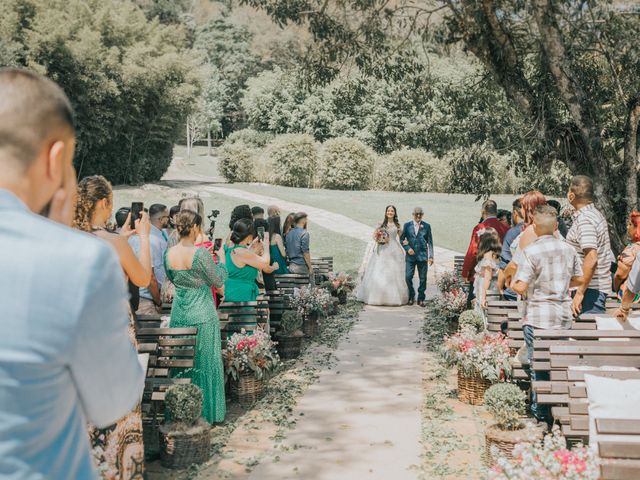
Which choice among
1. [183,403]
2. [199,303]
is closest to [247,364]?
[199,303]

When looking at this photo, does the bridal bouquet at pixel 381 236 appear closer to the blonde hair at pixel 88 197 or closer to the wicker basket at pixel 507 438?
the wicker basket at pixel 507 438

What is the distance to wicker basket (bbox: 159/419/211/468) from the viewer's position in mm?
6043

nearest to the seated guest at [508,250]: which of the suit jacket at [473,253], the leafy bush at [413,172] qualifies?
the suit jacket at [473,253]

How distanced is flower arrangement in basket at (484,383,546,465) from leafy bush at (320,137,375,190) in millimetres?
37519

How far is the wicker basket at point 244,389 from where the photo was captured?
26.1ft

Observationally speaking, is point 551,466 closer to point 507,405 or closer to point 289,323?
point 507,405

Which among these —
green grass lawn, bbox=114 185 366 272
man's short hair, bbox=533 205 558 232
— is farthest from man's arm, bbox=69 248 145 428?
green grass lawn, bbox=114 185 366 272

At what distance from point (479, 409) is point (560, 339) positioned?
166 centimetres

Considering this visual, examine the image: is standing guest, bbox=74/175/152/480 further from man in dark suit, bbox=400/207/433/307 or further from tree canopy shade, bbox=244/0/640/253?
man in dark suit, bbox=400/207/433/307

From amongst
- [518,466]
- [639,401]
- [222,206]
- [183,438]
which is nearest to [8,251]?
[518,466]

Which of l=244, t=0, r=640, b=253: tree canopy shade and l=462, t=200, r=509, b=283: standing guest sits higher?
l=244, t=0, r=640, b=253: tree canopy shade

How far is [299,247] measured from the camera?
41.9 ft

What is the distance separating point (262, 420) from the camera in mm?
7434

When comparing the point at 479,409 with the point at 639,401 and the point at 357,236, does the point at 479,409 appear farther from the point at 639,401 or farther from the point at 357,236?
the point at 357,236
